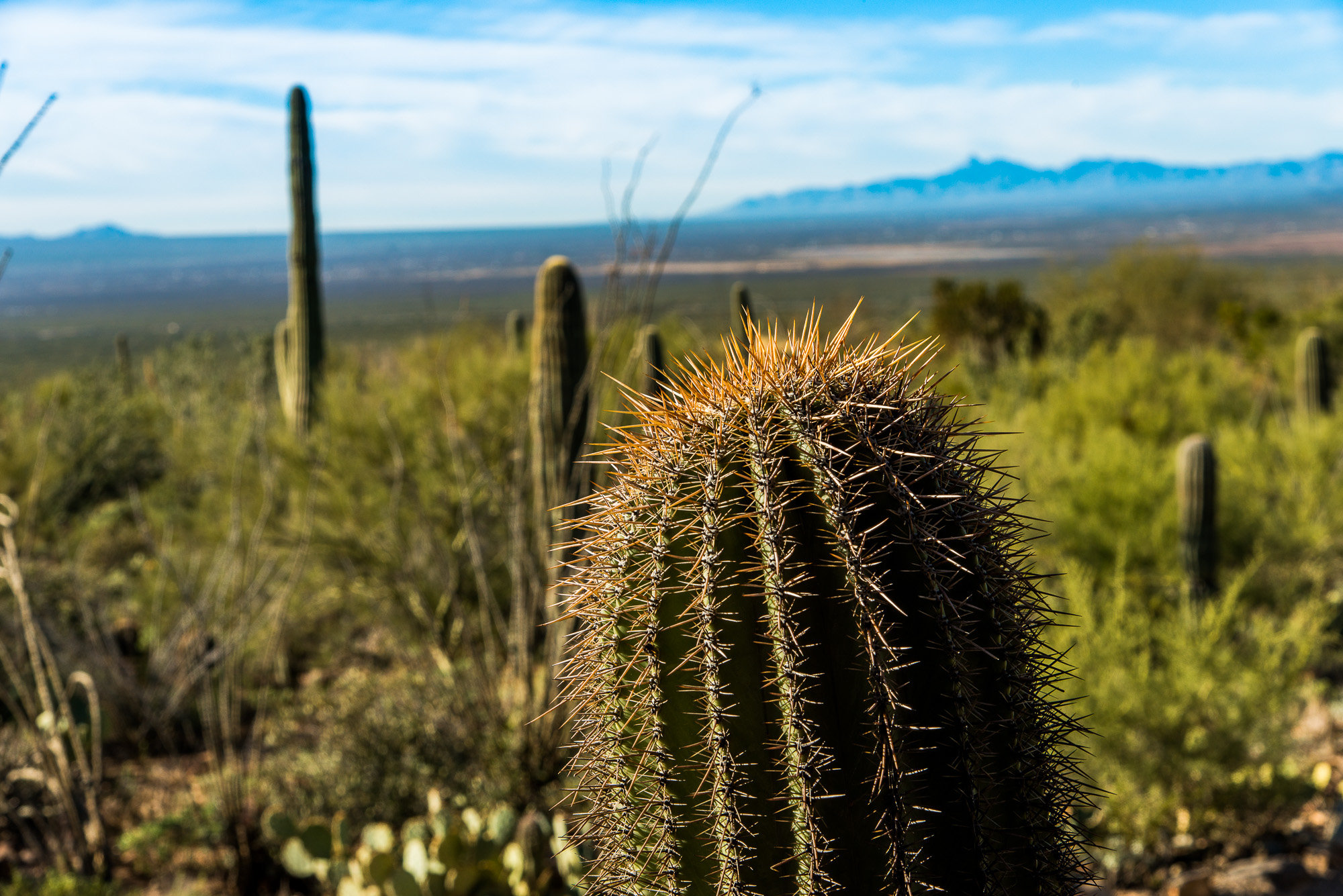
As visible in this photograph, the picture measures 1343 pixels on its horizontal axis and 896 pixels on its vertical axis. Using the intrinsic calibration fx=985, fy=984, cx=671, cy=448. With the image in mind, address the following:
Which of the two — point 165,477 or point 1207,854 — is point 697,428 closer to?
point 1207,854

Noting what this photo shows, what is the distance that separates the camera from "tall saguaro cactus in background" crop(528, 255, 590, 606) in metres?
4.91

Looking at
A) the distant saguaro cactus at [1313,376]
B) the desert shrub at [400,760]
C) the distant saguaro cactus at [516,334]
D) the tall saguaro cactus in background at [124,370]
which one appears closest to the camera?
the desert shrub at [400,760]

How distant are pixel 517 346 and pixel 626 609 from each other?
11.4 meters

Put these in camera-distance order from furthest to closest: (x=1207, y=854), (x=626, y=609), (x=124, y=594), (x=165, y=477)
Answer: (x=165, y=477) < (x=124, y=594) < (x=1207, y=854) < (x=626, y=609)

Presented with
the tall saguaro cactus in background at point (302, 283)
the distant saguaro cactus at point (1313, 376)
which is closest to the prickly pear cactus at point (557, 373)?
the tall saguaro cactus in background at point (302, 283)

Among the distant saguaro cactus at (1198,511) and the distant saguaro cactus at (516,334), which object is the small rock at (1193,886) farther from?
the distant saguaro cactus at (516,334)

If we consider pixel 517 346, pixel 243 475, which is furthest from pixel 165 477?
pixel 517 346

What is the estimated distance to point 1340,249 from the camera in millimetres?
114812

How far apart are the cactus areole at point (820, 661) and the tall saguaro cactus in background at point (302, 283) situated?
9.14 meters

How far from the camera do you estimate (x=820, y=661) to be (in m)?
1.61

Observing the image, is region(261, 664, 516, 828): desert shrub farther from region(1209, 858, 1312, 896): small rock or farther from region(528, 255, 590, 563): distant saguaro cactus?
region(1209, 858, 1312, 896): small rock

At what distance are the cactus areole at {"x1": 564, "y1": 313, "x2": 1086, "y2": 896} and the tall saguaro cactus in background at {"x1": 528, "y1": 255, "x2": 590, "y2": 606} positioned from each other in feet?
10.1

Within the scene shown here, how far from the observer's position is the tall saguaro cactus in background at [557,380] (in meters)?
4.91

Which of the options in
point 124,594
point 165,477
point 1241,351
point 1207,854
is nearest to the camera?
point 1207,854
